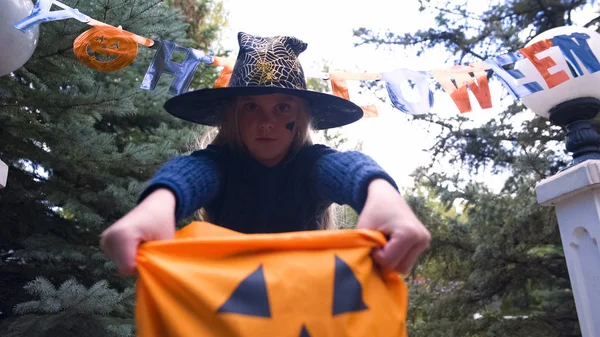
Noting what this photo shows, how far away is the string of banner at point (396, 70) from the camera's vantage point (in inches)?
89.1

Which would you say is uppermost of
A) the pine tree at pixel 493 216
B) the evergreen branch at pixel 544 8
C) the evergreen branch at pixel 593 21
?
the evergreen branch at pixel 544 8

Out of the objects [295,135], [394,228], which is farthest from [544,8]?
[394,228]

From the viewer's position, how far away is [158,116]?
14.3 ft

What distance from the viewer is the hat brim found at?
1.29m

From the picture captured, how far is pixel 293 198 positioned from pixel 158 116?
3.31 m

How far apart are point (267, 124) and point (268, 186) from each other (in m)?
0.16

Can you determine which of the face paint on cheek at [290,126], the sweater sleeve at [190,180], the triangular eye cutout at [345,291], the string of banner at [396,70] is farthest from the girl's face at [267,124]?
the string of banner at [396,70]

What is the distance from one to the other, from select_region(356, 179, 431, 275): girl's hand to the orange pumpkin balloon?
1640 millimetres

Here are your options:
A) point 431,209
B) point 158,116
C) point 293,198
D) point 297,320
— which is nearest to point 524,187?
point 431,209

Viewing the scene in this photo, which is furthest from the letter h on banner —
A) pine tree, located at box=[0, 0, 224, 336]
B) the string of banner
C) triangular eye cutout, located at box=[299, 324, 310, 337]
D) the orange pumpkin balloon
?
triangular eye cutout, located at box=[299, 324, 310, 337]

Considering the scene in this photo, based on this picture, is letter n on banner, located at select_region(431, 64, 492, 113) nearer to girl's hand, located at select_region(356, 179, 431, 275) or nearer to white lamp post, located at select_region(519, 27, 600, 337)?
white lamp post, located at select_region(519, 27, 600, 337)

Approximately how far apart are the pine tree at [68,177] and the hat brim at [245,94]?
1361 millimetres

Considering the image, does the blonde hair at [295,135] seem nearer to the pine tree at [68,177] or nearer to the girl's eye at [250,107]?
the girl's eye at [250,107]

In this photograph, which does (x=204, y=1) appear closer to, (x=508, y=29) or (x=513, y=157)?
(x=508, y=29)
